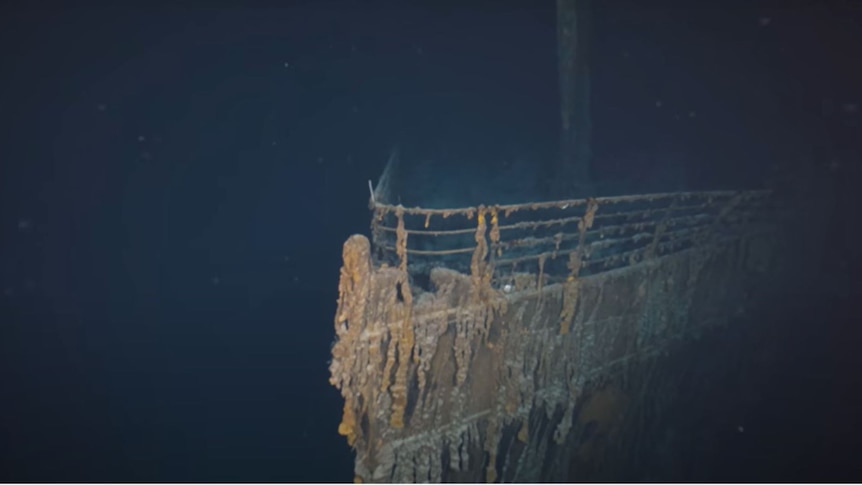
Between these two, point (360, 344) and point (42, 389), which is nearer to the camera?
point (360, 344)

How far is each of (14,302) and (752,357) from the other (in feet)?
69.4

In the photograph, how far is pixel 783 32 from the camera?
11102 mm

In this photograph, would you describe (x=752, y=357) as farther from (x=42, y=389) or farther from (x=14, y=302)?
(x=14, y=302)

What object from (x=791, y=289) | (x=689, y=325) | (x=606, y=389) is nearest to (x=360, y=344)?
(x=606, y=389)

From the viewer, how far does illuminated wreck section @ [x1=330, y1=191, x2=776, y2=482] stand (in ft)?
13.7

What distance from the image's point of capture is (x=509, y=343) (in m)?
4.84

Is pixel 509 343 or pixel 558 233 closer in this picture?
pixel 509 343

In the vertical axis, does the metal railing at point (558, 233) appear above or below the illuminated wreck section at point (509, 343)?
above

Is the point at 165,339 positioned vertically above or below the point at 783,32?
below

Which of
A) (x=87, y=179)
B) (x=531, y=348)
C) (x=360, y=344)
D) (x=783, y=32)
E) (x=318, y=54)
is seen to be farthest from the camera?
(x=318, y=54)

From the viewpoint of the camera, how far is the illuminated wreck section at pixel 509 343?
4184 mm

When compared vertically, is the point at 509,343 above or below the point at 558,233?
below

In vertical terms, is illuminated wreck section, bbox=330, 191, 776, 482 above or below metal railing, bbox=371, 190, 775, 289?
below

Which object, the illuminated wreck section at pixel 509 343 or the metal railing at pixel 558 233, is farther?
the metal railing at pixel 558 233
